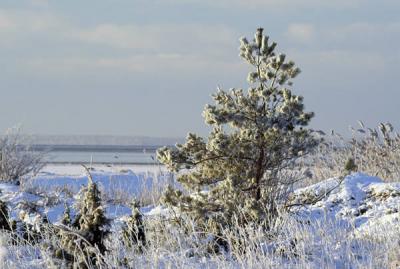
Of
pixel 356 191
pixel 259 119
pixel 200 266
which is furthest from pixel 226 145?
pixel 356 191

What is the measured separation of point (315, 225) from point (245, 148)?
136 centimetres

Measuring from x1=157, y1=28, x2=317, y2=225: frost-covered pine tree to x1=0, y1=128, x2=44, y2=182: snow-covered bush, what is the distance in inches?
313

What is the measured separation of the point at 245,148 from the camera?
926 cm

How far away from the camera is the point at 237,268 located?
22.9 ft

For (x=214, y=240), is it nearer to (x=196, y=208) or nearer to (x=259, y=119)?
(x=196, y=208)

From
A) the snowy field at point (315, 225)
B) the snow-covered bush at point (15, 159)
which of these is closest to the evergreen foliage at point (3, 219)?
the snowy field at point (315, 225)

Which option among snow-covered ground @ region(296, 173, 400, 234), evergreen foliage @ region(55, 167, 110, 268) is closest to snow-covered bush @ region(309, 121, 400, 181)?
snow-covered ground @ region(296, 173, 400, 234)

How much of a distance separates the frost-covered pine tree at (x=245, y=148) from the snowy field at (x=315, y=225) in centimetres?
66

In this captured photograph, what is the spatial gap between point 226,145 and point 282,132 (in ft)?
2.18

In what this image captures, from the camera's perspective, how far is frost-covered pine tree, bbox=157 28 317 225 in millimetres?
9055

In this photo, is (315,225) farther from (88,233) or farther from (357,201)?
(357,201)

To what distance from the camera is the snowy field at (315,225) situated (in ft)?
22.7

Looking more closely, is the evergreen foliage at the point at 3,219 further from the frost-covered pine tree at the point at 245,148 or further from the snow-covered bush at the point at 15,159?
the snow-covered bush at the point at 15,159

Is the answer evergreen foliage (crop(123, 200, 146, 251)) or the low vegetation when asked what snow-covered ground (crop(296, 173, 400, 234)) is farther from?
evergreen foliage (crop(123, 200, 146, 251))
